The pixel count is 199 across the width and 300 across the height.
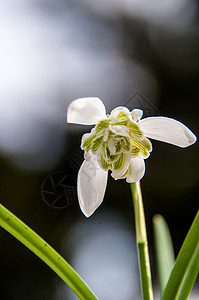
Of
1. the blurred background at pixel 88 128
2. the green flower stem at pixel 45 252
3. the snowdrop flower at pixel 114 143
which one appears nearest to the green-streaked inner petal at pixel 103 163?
the snowdrop flower at pixel 114 143

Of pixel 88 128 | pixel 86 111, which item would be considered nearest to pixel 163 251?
pixel 86 111

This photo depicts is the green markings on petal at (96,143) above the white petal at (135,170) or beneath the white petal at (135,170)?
above

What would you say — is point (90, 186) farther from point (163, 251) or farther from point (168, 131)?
point (163, 251)

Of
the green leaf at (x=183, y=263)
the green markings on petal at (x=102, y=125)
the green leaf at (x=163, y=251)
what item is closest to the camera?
the green leaf at (x=183, y=263)

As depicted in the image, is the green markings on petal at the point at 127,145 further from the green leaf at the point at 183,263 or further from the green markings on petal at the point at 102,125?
the green leaf at the point at 183,263

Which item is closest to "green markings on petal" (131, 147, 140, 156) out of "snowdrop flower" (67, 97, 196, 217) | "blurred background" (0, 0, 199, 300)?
"snowdrop flower" (67, 97, 196, 217)

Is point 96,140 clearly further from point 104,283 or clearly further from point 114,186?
point 114,186
